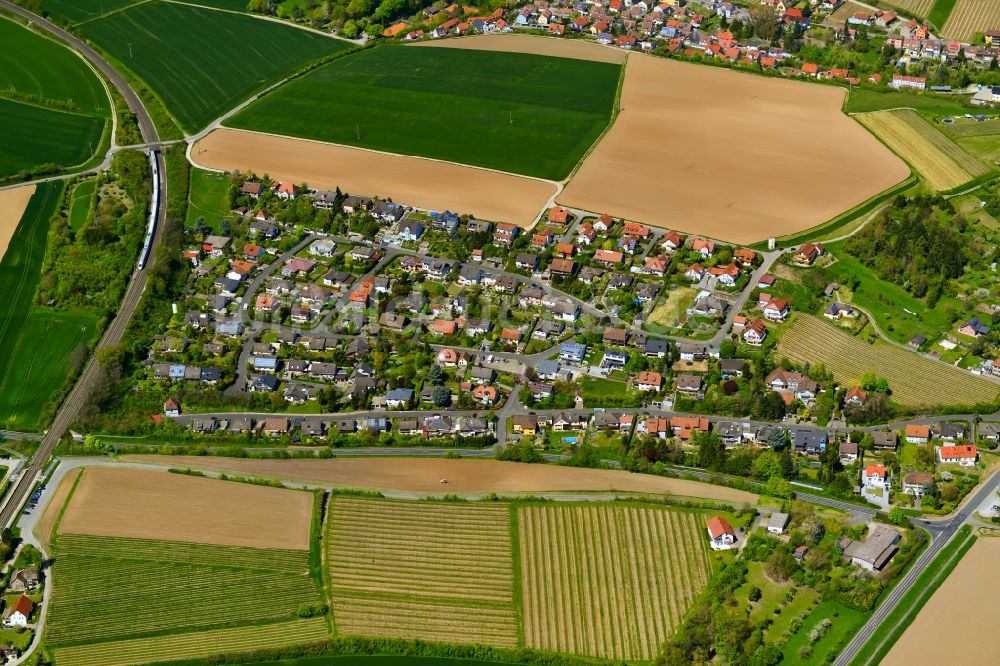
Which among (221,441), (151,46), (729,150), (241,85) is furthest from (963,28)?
(221,441)

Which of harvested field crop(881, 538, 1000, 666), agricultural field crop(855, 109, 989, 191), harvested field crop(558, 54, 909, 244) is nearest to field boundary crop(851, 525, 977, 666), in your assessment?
harvested field crop(881, 538, 1000, 666)

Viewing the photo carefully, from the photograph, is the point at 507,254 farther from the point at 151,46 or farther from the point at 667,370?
the point at 151,46

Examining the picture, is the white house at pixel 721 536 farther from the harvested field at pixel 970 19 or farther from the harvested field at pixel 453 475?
the harvested field at pixel 970 19

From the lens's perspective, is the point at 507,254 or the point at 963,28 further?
the point at 963,28

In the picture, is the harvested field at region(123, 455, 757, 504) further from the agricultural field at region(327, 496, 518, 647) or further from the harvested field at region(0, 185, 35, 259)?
the harvested field at region(0, 185, 35, 259)

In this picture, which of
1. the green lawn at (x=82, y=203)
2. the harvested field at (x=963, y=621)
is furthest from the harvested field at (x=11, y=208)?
the harvested field at (x=963, y=621)

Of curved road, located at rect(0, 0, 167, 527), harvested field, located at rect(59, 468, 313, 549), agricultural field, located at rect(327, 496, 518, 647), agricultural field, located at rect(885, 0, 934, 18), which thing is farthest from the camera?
agricultural field, located at rect(885, 0, 934, 18)
